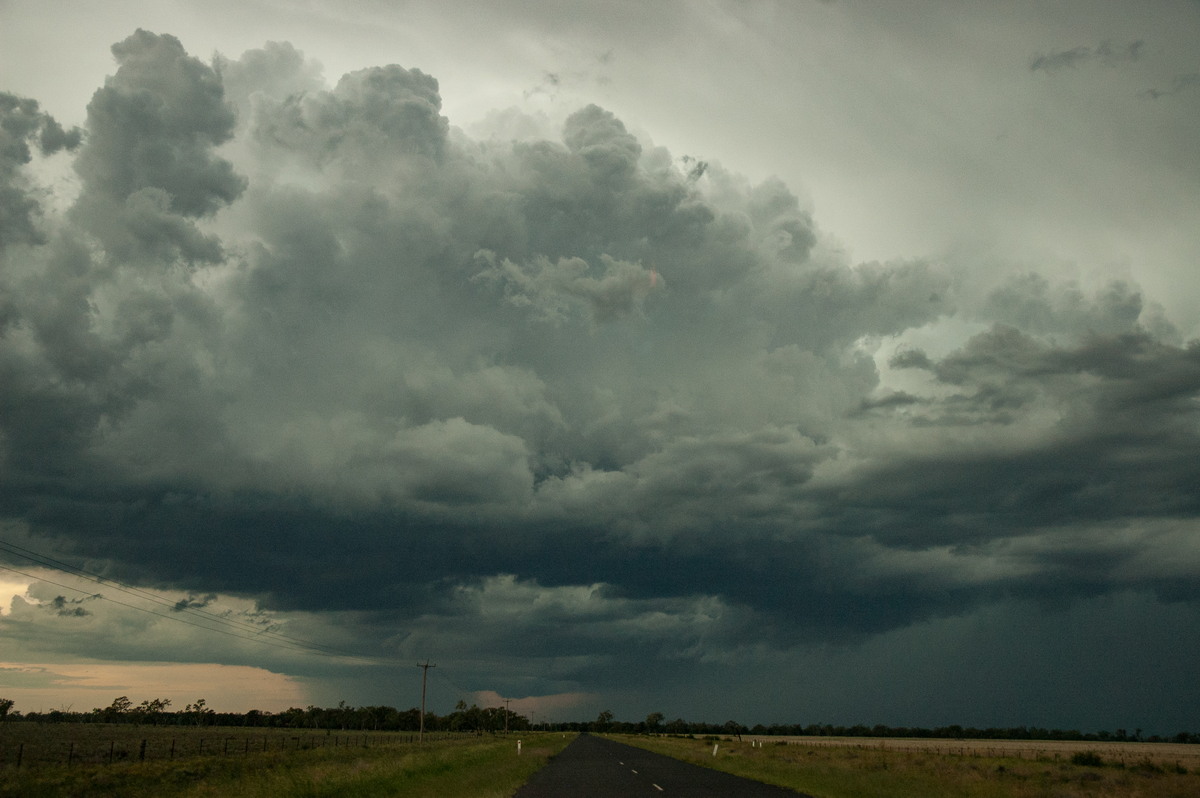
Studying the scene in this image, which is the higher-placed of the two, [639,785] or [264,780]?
[264,780]

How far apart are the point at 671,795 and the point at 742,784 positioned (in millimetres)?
7434

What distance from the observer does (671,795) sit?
29.5m

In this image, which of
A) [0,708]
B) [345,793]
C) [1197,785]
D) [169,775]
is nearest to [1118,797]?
[1197,785]

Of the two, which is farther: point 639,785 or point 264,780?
point 639,785

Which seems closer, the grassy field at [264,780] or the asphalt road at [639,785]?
the asphalt road at [639,785]

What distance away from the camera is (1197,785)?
43.6 m

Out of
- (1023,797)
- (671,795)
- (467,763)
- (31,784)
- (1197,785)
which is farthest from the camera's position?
(467,763)

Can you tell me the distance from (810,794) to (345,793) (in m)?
17.5

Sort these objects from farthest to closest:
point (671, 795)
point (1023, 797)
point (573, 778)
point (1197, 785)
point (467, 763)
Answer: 1. point (467, 763)
2. point (1197, 785)
3. point (573, 778)
4. point (1023, 797)
5. point (671, 795)

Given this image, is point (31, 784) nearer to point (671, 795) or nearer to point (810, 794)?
point (671, 795)

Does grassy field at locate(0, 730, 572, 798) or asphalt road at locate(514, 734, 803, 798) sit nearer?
asphalt road at locate(514, 734, 803, 798)

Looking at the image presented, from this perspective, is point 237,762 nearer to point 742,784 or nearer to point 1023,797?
point 742,784

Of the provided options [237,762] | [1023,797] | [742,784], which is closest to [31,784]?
[237,762]

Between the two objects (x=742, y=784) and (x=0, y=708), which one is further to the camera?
(x=0, y=708)
